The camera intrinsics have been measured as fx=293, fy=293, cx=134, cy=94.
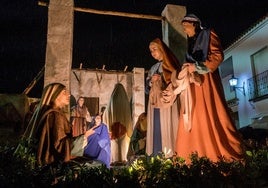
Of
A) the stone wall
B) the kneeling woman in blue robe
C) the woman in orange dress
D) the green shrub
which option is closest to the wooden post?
the kneeling woman in blue robe

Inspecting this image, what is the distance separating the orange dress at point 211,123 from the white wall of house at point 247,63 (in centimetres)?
1417

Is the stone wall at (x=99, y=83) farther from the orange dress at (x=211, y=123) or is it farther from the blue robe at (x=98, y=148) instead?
the orange dress at (x=211, y=123)

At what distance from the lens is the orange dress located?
14.1ft

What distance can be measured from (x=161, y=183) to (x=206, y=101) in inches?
82.2

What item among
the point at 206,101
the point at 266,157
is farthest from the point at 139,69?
the point at 266,157

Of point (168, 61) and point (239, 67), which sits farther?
point (239, 67)

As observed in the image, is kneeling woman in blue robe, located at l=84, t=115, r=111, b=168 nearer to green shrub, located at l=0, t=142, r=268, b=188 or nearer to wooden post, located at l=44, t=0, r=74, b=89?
wooden post, located at l=44, t=0, r=74, b=89

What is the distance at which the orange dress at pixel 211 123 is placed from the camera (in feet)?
14.1

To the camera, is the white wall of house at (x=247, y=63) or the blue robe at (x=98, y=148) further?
the white wall of house at (x=247, y=63)

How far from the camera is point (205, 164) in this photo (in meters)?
3.04

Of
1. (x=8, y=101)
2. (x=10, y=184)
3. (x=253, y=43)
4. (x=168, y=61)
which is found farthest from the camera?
(x=253, y=43)

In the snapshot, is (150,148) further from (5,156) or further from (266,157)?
(5,156)

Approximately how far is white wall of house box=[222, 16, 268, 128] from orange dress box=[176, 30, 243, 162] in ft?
46.5

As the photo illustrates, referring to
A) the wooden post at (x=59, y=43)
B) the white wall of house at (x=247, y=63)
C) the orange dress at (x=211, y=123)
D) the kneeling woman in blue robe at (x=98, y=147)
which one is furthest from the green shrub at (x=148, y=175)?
the white wall of house at (x=247, y=63)
